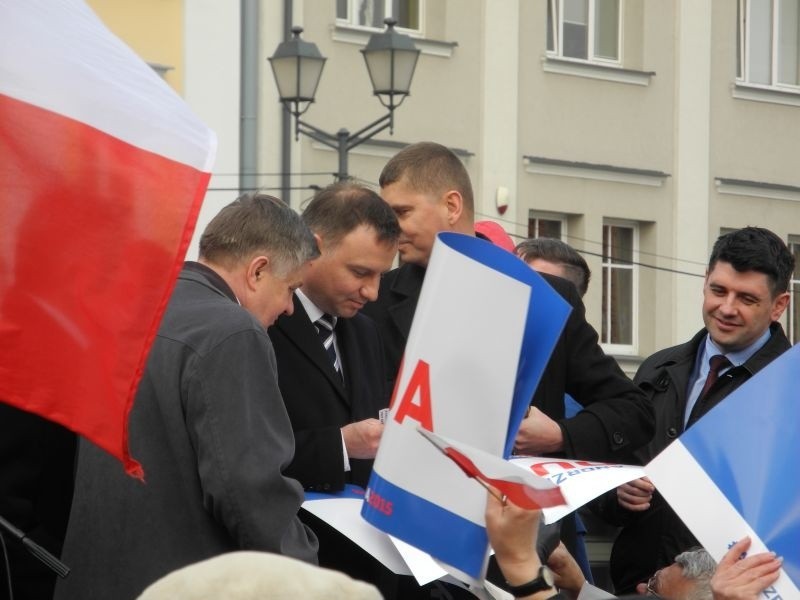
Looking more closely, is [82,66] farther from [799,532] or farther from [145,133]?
[799,532]

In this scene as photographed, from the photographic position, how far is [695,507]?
4656 millimetres

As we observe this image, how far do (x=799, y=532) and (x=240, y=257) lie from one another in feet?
4.81

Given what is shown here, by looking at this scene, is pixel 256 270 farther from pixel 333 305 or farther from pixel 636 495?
pixel 636 495

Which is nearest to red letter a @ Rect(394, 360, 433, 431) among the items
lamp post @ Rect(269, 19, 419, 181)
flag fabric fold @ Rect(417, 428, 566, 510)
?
flag fabric fold @ Rect(417, 428, 566, 510)

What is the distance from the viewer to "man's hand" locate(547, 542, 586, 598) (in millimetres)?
5219

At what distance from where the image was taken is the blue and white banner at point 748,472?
4570 millimetres

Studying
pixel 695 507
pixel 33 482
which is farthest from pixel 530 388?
pixel 33 482

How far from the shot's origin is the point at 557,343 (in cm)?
566

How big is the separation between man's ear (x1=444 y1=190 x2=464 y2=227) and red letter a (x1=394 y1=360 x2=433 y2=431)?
1.73 metres

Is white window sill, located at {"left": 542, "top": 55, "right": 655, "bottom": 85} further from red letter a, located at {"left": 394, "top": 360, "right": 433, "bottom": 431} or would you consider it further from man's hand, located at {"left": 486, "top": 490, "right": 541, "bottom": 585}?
man's hand, located at {"left": 486, "top": 490, "right": 541, "bottom": 585}

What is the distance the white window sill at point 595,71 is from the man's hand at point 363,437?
17.0 meters

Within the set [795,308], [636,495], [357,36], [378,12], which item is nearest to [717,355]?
[636,495]

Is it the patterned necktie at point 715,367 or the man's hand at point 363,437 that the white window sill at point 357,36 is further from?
the man's hand at point 363,437

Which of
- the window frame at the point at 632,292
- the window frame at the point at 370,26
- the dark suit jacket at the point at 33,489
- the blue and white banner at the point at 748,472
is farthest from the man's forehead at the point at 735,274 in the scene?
the window frame at the point at 632,292
